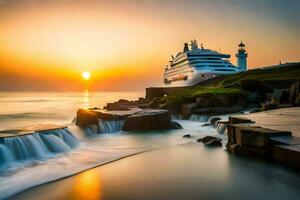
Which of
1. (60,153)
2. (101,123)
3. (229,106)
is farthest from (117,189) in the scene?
(229,106)

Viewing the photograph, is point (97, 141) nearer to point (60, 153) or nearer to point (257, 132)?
point (60, 153)

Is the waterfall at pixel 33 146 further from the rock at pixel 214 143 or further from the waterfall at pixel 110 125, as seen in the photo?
the rock at pixel 214 143

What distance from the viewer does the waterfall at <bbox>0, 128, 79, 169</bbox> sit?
13352mm

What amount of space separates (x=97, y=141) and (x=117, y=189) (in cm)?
988

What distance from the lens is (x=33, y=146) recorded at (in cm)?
1458

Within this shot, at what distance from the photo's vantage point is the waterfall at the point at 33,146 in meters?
13.4

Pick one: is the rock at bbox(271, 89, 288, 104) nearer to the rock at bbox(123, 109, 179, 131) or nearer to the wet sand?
the rock at bbox(123, 109, 179, 131)

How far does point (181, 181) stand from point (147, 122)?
13086 millimetres

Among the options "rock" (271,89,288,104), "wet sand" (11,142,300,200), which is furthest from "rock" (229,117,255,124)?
"rock" (271,89,288,104)

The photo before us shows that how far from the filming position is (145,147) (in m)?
17.5

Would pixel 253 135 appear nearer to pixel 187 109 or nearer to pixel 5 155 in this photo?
pixel 5 155

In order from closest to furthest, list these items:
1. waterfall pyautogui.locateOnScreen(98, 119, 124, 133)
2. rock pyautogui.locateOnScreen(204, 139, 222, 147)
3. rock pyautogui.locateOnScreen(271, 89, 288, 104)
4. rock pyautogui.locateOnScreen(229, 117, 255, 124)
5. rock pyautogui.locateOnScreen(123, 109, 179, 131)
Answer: rock pyautogui.locateOnScreen(204, 139, 222, 147), rock pyautogui.locateOnScreen(229, 117, 255, 124), waterfall pyautogui.locateOnScreen(98, 119, 124, 133), rock pyautogui.locateOnScreen(123, 109, 179, 131), rock pyautogui.locateOnScreen(271, 89, 288, 104)

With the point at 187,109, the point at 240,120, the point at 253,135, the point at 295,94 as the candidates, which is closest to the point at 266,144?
the point at 253,135

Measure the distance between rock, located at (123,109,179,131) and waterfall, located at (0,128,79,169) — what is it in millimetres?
6557
